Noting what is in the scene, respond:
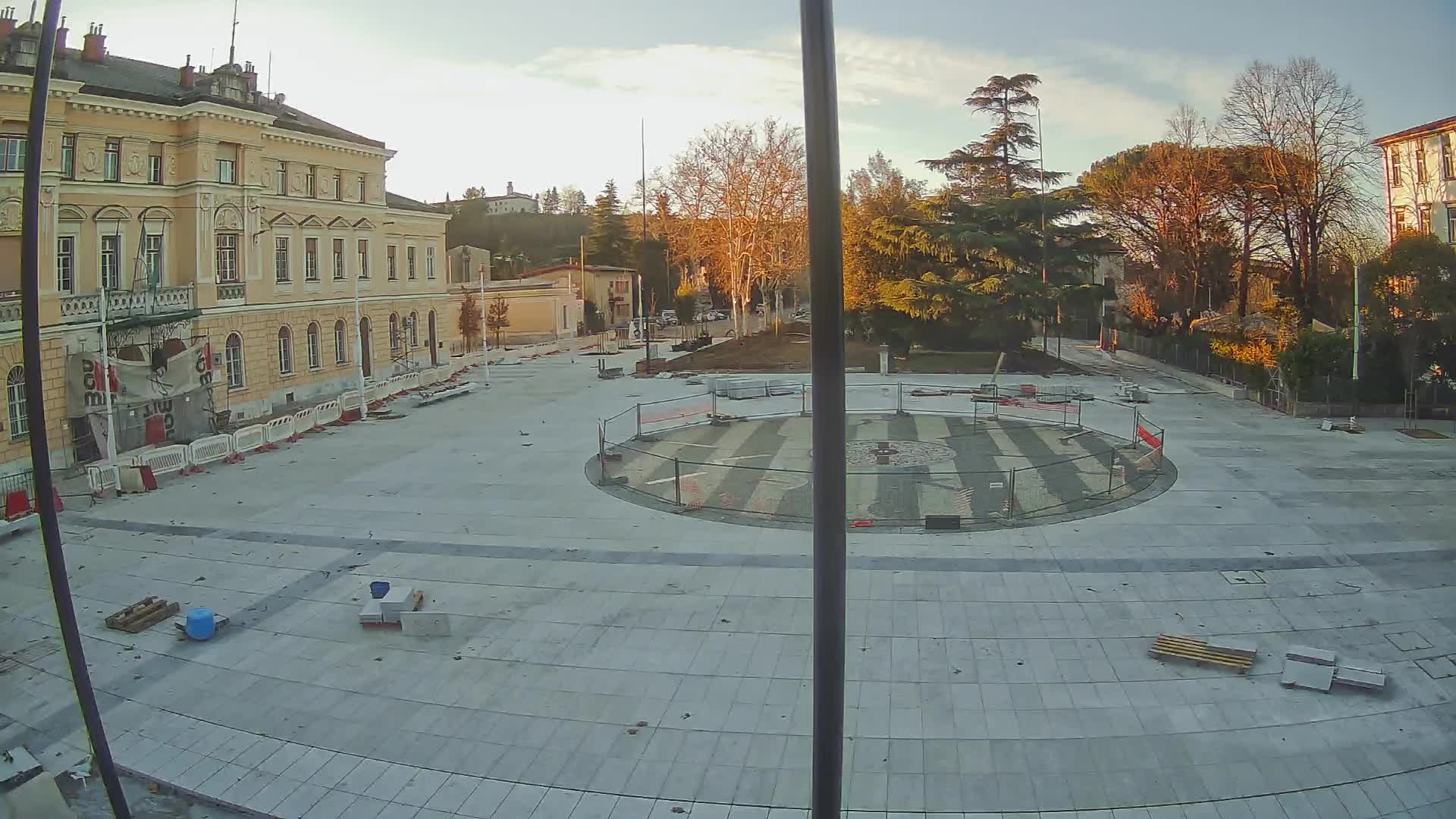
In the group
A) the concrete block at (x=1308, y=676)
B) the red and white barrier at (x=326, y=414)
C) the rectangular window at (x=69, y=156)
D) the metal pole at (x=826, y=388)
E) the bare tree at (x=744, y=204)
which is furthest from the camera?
the bare tree at (x=744, y=204)

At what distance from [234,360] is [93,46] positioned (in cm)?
952

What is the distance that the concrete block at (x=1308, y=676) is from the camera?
31.6ft

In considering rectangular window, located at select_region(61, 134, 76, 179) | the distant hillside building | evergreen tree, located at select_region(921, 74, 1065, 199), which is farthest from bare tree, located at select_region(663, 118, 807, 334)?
the distant hillside building

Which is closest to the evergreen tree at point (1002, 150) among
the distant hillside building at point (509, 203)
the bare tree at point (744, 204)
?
the bare tree at point (744, 204)

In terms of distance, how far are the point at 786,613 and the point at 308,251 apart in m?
29.2

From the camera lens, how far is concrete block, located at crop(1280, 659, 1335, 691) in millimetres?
9625

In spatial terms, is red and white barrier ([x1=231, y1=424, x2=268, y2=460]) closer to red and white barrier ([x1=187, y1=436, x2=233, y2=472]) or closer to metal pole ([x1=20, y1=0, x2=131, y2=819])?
red and white barrier ([x1=187, y1=436, x2=233, y2=472])

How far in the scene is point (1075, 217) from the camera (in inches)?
1593

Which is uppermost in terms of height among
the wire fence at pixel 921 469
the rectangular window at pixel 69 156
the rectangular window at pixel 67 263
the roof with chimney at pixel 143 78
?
the roof with chimney at pixel 143 78

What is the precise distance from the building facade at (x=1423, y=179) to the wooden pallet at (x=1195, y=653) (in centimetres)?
2115

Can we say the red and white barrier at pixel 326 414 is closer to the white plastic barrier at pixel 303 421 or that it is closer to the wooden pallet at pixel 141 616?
the white plastic barrier at pixel 303 421

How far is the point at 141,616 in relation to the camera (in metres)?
12.2

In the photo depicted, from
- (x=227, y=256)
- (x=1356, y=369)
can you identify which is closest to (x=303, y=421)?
(x=227, y=256)

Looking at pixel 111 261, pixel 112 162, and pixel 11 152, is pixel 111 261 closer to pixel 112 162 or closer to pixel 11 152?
pixel 112 162
